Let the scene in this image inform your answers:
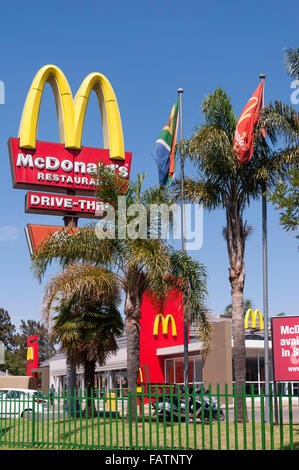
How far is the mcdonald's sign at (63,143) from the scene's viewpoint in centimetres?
3094

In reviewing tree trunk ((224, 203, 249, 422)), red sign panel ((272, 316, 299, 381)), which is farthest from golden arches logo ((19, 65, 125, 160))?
red sign panel ((272, 316, 299, 381))

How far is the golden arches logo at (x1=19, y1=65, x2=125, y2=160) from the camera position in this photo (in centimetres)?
3062

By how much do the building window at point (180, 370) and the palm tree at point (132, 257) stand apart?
760 inches

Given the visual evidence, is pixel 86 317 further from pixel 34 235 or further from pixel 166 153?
pixel 34 235

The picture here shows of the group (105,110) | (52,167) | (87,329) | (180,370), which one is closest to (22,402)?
(87,329)

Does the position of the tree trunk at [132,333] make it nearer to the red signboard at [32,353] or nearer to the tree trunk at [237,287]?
the tree trunk at [237,287]

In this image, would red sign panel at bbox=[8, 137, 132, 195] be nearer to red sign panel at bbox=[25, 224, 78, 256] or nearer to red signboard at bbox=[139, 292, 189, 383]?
red sign panel at bbox=[25, 224, 78, 256]

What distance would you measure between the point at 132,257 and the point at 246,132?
5467 millimetres

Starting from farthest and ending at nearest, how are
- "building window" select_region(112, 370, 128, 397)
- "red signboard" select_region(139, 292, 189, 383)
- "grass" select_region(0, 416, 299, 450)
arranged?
"building window" select_region(112, 370, 128, 397) < "red signboard" select_region(139, 292, 189, 383) < "grass" select_region(0, 416, 299, 450)

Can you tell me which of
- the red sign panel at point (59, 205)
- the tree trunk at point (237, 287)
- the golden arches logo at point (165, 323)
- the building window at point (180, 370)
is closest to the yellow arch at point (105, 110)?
the red sign panel at point (59, 205)

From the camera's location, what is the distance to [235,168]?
20.8 metres

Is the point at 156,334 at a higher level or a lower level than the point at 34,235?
lower
